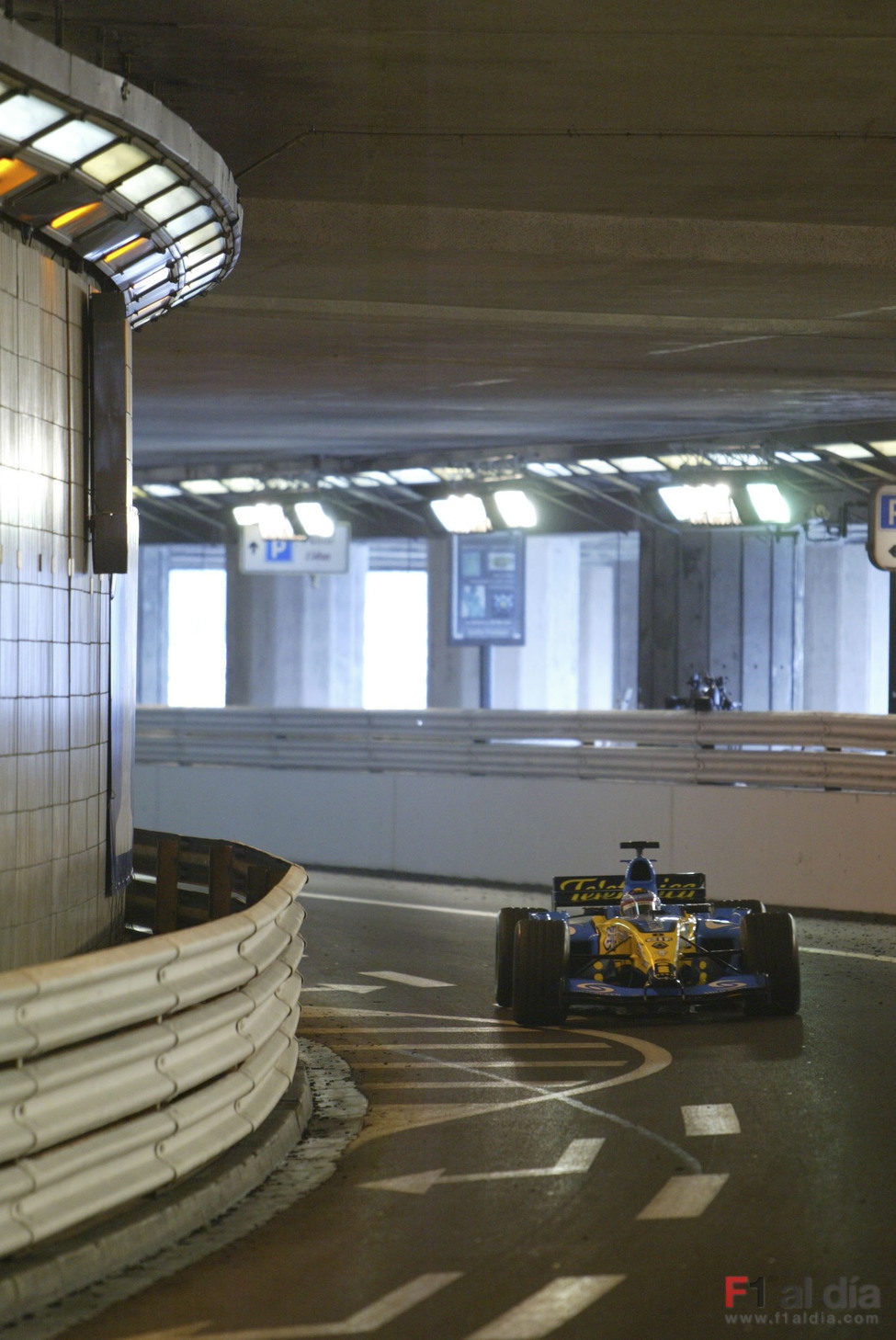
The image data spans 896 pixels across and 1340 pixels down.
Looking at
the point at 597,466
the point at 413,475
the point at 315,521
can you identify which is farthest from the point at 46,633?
the point at 315,521

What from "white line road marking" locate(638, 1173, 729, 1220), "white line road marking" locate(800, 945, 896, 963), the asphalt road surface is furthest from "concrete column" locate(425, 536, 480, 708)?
"white line road marking" locate(638, 1173, 729, 1220)

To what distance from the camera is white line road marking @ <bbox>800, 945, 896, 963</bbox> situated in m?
13.1

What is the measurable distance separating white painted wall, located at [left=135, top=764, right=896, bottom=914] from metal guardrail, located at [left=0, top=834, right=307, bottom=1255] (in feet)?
29.1

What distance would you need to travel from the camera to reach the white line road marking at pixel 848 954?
13.1 meters

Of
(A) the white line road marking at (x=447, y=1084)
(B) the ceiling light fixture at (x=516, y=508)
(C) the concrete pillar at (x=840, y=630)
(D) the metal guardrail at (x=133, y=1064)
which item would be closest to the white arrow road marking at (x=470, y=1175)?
(D) the metal guardrail at (x=133, y=1064)

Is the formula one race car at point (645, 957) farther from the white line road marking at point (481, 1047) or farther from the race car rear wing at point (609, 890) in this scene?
the white line road marking at point (481, 1047)

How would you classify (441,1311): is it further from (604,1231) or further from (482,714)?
(482,714)

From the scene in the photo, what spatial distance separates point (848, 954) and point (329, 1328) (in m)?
8.71

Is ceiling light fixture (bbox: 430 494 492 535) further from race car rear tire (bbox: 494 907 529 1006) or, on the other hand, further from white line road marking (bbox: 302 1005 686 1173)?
white line road marking (bbox: 302 1005 686 1173)

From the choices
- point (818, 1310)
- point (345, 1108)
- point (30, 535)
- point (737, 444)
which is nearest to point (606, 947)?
point (345, 1108)

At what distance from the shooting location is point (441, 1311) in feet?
18.0

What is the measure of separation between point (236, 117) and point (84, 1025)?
4.89 meters

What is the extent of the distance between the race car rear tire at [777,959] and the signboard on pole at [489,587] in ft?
43.7

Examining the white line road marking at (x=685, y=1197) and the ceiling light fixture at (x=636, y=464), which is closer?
the white line road marking at (x=685, y=1197)
